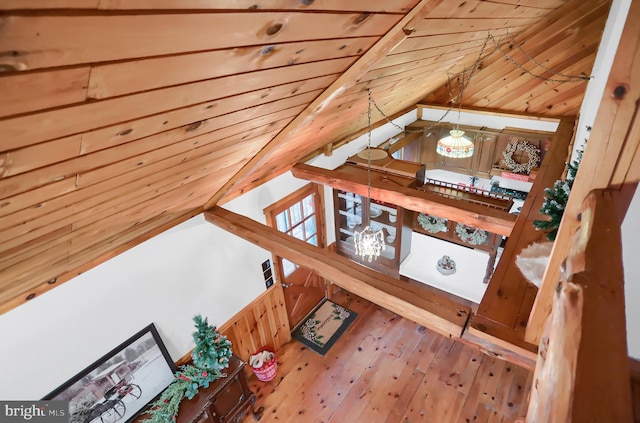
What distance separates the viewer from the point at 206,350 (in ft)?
9.97

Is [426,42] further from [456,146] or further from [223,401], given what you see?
[223,401]

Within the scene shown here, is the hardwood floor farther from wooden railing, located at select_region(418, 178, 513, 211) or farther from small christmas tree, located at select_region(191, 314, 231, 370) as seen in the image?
wooden railing, located at select_region(418, 178, 513, 211)

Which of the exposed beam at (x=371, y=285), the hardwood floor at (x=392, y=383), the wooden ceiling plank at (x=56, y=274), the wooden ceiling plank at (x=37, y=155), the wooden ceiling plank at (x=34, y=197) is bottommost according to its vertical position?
the hardwood floor at (x=392, y=383)

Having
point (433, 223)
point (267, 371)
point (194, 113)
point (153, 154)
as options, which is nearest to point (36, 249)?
point (153, 154)

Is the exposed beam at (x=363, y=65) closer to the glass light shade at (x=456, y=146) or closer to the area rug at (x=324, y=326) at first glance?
the glass light shade at (x=456, y=146)

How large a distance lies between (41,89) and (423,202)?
2.71 meters

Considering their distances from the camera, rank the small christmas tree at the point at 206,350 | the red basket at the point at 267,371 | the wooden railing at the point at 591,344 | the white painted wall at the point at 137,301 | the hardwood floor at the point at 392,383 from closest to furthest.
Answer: the wooden railing at the point at 591,344 → the white painted wall at the point at 137,301 → the small christmas tree at the point at 206,350 → the hardwood floor at the point at 392,383 → the red basket at the point at 267,371

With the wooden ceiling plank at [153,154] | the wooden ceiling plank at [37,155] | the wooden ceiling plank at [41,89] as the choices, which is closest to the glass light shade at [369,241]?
the wooden ceiling plank at [153,154]

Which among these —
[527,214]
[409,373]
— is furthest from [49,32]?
[409,373]

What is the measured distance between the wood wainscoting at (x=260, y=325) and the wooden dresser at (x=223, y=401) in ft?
1.34

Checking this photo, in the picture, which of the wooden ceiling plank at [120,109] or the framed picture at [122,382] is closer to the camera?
the wooden ceiling plank at [120,109]

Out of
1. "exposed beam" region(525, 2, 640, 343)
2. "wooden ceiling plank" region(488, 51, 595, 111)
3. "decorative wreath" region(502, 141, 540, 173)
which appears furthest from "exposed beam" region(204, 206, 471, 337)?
"wooden ceiling plank" region(488, 51, 595, 111)

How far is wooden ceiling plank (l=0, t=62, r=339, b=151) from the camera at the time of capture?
0.78m

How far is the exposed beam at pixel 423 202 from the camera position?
2.59 meters
